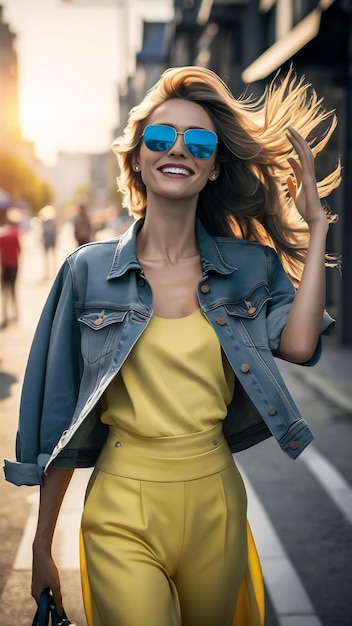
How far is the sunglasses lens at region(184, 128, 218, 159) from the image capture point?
8.91ft

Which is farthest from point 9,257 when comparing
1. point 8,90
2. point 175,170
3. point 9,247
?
point 8,90

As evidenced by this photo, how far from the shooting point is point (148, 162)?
277 cm

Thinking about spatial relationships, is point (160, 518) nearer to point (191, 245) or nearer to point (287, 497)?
point (191, 245)

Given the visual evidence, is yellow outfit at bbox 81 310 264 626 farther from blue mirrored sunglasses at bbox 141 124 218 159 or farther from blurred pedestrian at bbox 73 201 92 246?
blurred pedestrian at bbox 73 201 92 246

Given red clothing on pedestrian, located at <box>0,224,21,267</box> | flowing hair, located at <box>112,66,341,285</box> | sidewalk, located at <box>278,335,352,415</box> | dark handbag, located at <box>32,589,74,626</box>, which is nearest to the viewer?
dark handbag, located at <box>32,589,74,626</box>

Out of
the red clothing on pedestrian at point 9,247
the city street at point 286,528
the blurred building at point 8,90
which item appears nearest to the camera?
the city street at point 286,528

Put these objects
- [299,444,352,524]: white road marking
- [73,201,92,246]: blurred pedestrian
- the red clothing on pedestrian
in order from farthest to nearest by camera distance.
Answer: [73,201,92,246]: blurred pedestrian < the red clothing on pedestrian < [299,444,352,524]: white road marking

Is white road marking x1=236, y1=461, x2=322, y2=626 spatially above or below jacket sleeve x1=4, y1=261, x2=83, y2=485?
below

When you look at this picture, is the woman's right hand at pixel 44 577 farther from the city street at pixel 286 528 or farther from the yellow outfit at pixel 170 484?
the city street at pixel 286 528

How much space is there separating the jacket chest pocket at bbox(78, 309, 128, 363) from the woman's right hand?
0.58m

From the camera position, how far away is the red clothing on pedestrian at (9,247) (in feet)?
54.4

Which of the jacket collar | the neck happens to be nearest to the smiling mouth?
the neck

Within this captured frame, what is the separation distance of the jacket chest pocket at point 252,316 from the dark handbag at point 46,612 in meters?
0.91

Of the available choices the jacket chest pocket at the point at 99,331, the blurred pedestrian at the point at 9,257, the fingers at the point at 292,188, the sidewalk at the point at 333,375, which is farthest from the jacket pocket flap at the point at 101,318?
the blurred pedestrian at the point at 9,257
